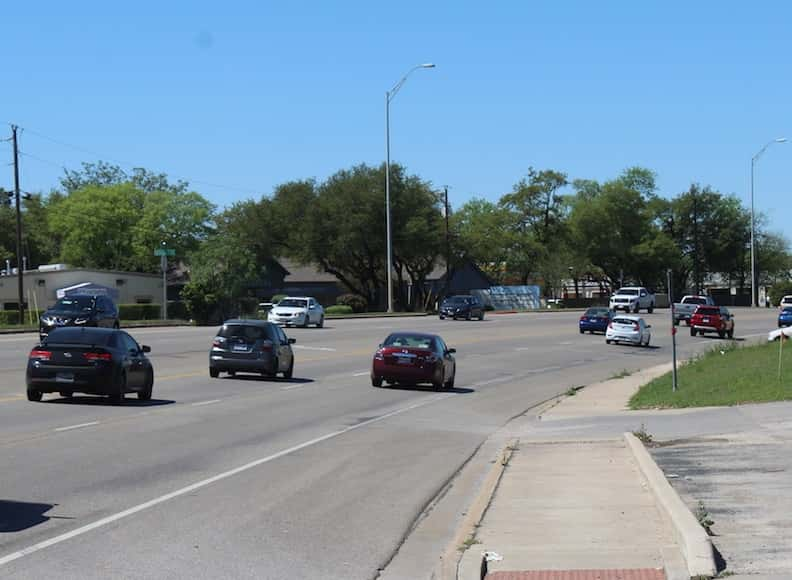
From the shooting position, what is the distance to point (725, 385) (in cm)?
2520

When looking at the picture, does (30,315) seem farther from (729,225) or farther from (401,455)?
(729,225)

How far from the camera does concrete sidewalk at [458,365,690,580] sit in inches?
325

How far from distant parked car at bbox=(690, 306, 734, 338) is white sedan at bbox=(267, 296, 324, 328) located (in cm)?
2125

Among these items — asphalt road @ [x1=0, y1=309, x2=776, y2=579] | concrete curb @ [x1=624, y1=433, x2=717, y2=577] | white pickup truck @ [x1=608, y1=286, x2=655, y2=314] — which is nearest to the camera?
concrete curb @ [x1=624, y1=433, x2=717, y2=577]

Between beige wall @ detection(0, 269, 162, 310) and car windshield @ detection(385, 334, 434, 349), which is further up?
beige wall @ detection(0, 269, 162, 310)

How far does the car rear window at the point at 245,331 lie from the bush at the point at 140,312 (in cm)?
4435

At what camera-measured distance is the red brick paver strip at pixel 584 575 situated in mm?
7949

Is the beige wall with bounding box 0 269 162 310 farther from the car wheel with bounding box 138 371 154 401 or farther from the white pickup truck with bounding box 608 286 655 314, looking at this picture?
the car wheel with bounding box 138 371 154 401

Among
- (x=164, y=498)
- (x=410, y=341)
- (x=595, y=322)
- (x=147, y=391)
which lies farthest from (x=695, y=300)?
(x=164, y=498)

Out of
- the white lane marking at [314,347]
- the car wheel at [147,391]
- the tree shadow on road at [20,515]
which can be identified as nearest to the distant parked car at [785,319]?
the white lane marking at [314,347]

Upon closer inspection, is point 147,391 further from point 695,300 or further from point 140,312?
point 695,300

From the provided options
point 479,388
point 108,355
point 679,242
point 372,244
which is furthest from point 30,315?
point 679,242

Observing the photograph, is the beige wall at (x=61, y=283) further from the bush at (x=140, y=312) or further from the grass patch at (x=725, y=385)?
the grass patch at (x=725, y=385)

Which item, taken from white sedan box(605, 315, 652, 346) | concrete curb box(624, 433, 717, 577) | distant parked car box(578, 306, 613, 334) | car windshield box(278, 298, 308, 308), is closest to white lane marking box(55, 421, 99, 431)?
concrete curb box(624, 433, 717, 577)
